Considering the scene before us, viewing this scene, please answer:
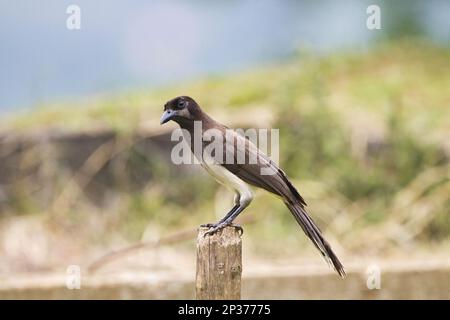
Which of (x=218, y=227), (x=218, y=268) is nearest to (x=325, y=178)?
(x=218, y=227)

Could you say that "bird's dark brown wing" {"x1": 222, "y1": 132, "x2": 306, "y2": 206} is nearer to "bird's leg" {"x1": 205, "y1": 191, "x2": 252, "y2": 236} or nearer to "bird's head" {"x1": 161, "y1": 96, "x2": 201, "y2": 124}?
"bird's leg" {"x1": 205, "y1": 191, "x2": 252, "y2": 236}

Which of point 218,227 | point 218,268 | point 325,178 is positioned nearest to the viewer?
point 218,268

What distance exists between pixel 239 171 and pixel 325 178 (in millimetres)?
3729

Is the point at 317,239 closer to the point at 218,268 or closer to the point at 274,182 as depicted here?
the point at 274,182

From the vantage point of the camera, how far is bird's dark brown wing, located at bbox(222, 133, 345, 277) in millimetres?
4219

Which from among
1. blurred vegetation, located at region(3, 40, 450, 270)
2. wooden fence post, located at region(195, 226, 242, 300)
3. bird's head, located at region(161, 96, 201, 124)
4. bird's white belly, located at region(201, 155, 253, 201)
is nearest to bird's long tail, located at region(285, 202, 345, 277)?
bird's white belly, located at region(201, 155, 253, 201)

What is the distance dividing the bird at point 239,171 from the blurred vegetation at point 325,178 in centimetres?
285

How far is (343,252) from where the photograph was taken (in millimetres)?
6957

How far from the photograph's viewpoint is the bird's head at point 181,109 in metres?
4.21

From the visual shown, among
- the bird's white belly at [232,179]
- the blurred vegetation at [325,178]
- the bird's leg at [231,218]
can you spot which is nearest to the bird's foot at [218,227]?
the bird's leg at [231,218]

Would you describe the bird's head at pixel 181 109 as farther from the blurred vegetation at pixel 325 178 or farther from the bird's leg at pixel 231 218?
the blurred vegetation at pixel 325 178

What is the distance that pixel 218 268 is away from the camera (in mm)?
4004
